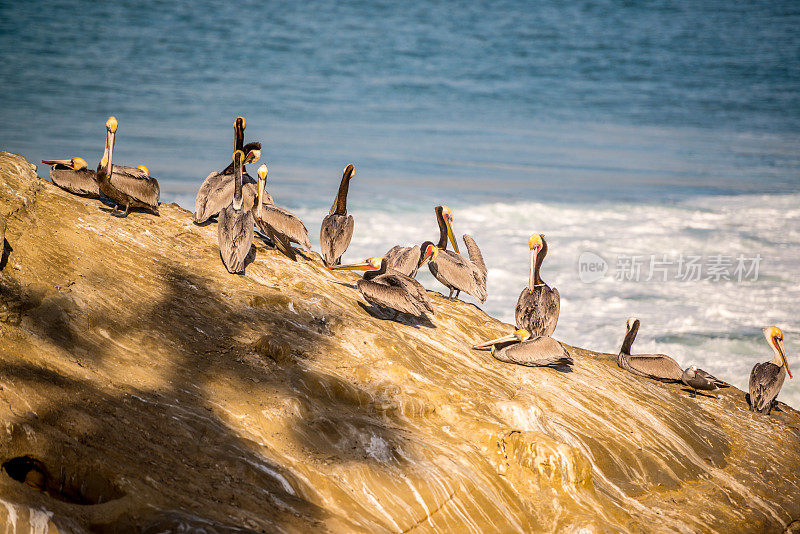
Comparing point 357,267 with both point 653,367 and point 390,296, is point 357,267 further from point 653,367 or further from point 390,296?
point 653,367

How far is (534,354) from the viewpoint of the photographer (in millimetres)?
7168

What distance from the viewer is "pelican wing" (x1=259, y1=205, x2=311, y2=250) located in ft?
26.1

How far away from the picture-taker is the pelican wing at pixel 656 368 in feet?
27.5

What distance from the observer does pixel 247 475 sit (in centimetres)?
423

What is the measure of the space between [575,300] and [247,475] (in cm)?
1320

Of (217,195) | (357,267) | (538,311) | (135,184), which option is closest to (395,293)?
(357,267)

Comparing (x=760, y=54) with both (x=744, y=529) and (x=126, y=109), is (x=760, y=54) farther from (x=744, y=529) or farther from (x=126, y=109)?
(x=744, y=529)

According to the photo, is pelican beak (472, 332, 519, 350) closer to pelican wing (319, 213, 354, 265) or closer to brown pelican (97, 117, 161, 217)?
pelican wing (319, 213, 354, 265)

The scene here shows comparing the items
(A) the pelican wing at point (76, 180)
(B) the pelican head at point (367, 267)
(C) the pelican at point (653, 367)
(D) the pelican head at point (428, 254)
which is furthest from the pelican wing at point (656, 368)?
(A) the pelican wing at point (76, 180)

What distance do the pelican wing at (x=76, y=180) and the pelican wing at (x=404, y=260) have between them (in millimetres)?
3199

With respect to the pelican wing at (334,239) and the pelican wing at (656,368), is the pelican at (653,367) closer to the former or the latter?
the pelican wing at (656,368)

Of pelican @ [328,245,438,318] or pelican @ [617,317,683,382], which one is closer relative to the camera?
pelican @ [328,245,438,318]

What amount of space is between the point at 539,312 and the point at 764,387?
2.70m

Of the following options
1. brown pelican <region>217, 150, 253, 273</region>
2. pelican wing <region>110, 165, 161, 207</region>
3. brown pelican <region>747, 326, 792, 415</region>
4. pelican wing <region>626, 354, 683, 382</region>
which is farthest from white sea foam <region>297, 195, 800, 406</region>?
pelican wing <region>110, 165, 161, 207</region>
